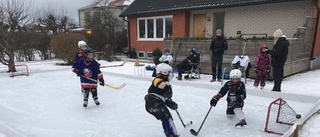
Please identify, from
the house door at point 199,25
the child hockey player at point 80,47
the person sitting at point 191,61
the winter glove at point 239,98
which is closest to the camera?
the winter glove at point 239,98

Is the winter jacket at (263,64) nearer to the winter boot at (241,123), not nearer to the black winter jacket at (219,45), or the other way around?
the black winter jacket at (219,45)

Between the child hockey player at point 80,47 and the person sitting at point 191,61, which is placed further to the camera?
the person sitting at point 191,61

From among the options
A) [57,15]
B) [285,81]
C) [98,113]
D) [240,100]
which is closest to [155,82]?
[240,100]

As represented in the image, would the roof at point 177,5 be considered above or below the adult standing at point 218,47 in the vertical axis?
above

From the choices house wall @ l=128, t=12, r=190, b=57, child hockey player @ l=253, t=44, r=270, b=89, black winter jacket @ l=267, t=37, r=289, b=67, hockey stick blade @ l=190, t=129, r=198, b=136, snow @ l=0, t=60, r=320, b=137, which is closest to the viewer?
hockey stick blade @ l=190, t=129, r=198, b=136

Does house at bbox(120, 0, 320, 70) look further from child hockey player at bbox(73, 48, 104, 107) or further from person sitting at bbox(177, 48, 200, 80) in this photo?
child hockey player at bbox(73, 48, 104, 107)

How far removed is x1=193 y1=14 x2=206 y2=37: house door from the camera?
484 inches

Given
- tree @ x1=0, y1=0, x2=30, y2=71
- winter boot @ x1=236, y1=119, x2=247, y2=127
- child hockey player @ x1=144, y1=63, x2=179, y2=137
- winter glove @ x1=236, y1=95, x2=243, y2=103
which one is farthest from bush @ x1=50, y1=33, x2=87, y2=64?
winter boot @ x1=236, y1=119, x2=247, y2=127

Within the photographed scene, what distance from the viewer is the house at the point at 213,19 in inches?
364

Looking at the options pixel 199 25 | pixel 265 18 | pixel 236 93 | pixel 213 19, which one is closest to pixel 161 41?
pixel 199 25

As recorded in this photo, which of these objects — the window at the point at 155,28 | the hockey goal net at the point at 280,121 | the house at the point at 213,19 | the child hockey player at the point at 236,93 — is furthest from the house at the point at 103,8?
the hockey goal net at the point at 280,121

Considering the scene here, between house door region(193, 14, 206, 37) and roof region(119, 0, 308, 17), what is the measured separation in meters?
0.73

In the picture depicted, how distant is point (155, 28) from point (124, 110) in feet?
32.2

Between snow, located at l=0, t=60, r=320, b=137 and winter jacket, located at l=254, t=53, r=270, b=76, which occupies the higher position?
winter jacket, located at l=254, t=53, r=270, b=76
